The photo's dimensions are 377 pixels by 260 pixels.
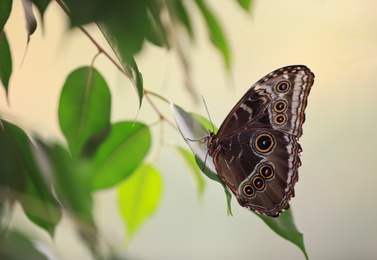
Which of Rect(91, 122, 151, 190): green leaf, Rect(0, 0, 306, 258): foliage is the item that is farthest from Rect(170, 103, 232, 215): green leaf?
Rect(91, 122, 151, 190): green leaf

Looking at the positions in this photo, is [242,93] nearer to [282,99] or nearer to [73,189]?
[282,99]

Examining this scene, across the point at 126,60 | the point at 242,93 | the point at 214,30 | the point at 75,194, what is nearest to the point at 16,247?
the point at 75,194

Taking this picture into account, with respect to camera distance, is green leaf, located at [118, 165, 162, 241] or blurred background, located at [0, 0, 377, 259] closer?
green leaf, located at [118, 165, 162, 241]

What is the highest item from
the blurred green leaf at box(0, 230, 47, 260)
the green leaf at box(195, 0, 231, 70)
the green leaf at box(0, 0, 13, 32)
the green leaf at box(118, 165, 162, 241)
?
the green leaf at box(195, 0, 231, 70)

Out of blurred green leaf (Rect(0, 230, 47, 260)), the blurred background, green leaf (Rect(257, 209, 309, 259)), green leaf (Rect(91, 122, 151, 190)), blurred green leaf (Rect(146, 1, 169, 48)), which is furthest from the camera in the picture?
the blurred background

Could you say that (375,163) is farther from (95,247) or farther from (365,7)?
(95,247)

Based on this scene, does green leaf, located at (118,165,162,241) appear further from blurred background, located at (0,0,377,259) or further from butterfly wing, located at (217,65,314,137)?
butterfly wing, located at (217,65,314,137)

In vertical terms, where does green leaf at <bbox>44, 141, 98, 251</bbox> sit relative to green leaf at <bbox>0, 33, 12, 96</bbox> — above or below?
below

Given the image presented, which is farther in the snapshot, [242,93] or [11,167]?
[242,93]
